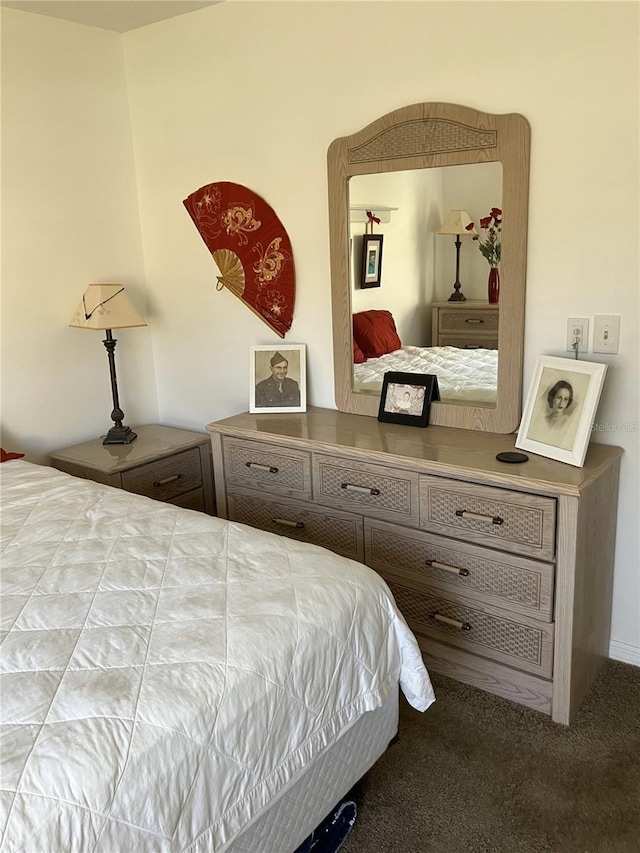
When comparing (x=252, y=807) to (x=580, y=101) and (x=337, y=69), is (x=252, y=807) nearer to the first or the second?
(x=580, y=101)

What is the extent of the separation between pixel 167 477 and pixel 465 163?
1736 mm

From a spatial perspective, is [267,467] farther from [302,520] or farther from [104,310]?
[104,310]

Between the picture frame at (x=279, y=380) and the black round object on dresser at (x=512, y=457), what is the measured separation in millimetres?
974

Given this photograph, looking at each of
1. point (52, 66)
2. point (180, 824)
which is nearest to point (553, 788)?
point (180, 824)

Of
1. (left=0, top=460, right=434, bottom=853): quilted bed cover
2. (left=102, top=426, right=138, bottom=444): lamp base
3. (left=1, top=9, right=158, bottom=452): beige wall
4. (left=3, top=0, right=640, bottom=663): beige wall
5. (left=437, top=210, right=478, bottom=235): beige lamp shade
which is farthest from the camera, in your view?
(left=102, top=426, right=138, bottom=444): lamp base

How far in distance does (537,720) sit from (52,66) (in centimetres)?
307

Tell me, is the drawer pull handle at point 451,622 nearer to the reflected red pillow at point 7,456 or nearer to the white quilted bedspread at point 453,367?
the white quilted bedspread at point 453,367

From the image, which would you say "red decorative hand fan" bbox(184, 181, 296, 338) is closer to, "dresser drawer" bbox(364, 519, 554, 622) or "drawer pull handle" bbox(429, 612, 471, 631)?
"dresser drawer" bbox(364, 519, 554, 622)

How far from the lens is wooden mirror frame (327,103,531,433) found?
222cm

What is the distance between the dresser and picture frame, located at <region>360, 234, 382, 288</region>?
0.27 metres

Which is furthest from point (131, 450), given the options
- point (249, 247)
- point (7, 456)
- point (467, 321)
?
point (467, 321)

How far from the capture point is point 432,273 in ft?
8.06

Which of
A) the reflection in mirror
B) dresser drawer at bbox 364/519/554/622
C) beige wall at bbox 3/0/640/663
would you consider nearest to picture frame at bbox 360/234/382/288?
the reflection in mirror

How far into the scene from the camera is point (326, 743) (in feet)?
4.90
